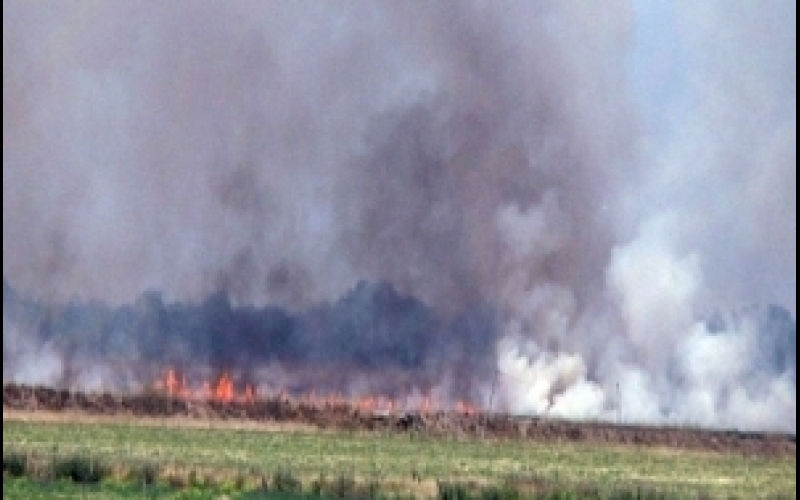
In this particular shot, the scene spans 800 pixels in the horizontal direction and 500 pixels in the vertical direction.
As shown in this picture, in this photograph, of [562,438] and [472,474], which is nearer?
[472,474]

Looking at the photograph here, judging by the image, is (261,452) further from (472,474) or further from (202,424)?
(202,424)

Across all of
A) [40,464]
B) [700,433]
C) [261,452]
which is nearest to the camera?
[40,464]

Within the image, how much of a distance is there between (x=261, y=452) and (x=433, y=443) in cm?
2464

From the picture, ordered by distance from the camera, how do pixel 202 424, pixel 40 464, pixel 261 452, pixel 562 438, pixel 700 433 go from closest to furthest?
1. pixel 40 464
2. pixel 261 452
3. pixel 202 424
4. pixel 562 438
5. pixel 700 433

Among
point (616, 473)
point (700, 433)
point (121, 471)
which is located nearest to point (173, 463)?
point (121, 471)

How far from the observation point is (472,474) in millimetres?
68438

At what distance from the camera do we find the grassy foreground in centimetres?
4947

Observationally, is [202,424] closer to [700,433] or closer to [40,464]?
[700,433]

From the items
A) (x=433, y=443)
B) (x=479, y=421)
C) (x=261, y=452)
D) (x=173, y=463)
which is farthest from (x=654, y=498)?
(x=479, y=421)

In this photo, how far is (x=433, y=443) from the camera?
3878 inches

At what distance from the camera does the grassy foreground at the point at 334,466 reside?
162 ft

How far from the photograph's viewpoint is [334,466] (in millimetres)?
67562

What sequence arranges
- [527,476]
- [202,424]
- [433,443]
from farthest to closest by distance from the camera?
[202,424] → [433,443] → [527,476]

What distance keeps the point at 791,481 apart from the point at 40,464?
45.5 meters
